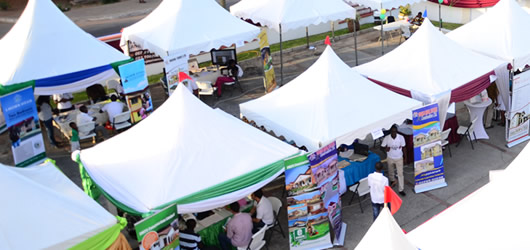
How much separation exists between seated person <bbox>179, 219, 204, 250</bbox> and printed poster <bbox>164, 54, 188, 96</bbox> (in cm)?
670

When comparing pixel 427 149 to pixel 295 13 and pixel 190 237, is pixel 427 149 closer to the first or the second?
pixel 190 237

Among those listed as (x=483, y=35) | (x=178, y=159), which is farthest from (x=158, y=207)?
(x=483, y=35)

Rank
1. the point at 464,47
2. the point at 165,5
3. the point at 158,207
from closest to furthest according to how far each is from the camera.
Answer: the point at 158,207 → the point at 464,47 → the point at 165,5

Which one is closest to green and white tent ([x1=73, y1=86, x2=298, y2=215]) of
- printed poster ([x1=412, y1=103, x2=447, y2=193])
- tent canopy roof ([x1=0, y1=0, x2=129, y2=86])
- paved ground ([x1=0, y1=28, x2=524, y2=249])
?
paved ground ([x1=0, y1=28, x2=524, y2=249])

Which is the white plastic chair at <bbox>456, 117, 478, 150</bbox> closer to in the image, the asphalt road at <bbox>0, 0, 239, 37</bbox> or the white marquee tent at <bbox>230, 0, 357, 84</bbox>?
the white marquee tent at <bbox>230, 0, 357, 84</bbox>

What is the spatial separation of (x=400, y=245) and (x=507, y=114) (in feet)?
24.1

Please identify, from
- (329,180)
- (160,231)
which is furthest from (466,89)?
(160,231)

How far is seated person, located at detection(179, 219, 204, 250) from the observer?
877 centimetres

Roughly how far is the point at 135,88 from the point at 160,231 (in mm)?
6361

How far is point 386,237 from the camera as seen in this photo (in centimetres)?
661

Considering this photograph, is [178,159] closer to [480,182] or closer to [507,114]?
[480,182]

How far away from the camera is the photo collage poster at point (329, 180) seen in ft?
30.8

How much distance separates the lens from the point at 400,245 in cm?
655

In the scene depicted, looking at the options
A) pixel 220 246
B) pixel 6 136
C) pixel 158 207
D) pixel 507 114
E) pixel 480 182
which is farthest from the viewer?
pixel 6 136
